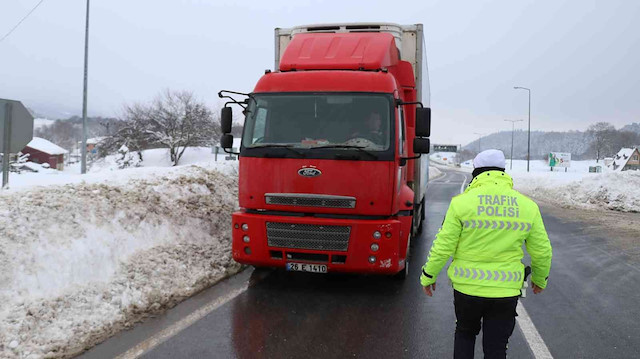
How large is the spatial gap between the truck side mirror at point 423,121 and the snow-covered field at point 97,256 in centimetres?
352

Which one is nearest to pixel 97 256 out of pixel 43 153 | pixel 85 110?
pixel 85 110

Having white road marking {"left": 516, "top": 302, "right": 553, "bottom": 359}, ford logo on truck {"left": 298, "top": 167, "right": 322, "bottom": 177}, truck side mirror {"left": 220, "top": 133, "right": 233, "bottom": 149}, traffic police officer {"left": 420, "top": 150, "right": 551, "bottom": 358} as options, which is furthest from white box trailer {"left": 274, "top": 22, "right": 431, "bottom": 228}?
traffic police officer {"left": 420, "top": 150, "right": 551, "bottom": 358}

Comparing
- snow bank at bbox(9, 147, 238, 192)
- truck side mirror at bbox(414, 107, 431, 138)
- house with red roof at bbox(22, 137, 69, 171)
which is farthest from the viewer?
house with red roof at bbox(22, 137, 69, 171)

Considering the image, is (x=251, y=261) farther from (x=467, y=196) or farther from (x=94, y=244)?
(x=467, y=196)

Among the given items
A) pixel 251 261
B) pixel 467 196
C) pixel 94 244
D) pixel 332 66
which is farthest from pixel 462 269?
pixel 94 244

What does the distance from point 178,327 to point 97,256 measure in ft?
6.62

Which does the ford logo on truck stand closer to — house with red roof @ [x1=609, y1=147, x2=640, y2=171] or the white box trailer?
the white box trailer

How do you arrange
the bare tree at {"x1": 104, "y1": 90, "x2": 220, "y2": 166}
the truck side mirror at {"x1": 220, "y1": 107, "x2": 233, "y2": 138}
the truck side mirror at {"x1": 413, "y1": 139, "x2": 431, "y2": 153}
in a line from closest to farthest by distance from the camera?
the truck side mirror at {"x1": 413, "y1": 139, "x2": 431, "y2": 153}, the truck side mirror at {"x1": 220, "y1": 107, "x2": 233, "y2": 138}, the bare tree at {"x1": 104, "y1": 90, "x2": 220, "y2": 166}

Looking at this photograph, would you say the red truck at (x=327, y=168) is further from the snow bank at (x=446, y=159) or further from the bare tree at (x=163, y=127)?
the snow bank at (x=446, y=159)

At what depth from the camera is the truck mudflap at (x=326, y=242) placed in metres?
5.68

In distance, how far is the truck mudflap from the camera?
5.68m

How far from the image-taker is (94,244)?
6.23 m

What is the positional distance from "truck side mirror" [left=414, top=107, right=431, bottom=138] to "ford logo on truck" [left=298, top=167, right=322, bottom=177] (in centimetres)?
147

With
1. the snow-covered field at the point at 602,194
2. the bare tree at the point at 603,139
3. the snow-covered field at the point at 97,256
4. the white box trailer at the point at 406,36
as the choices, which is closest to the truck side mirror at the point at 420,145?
Answer: the white box trailer at the point at 406,36
